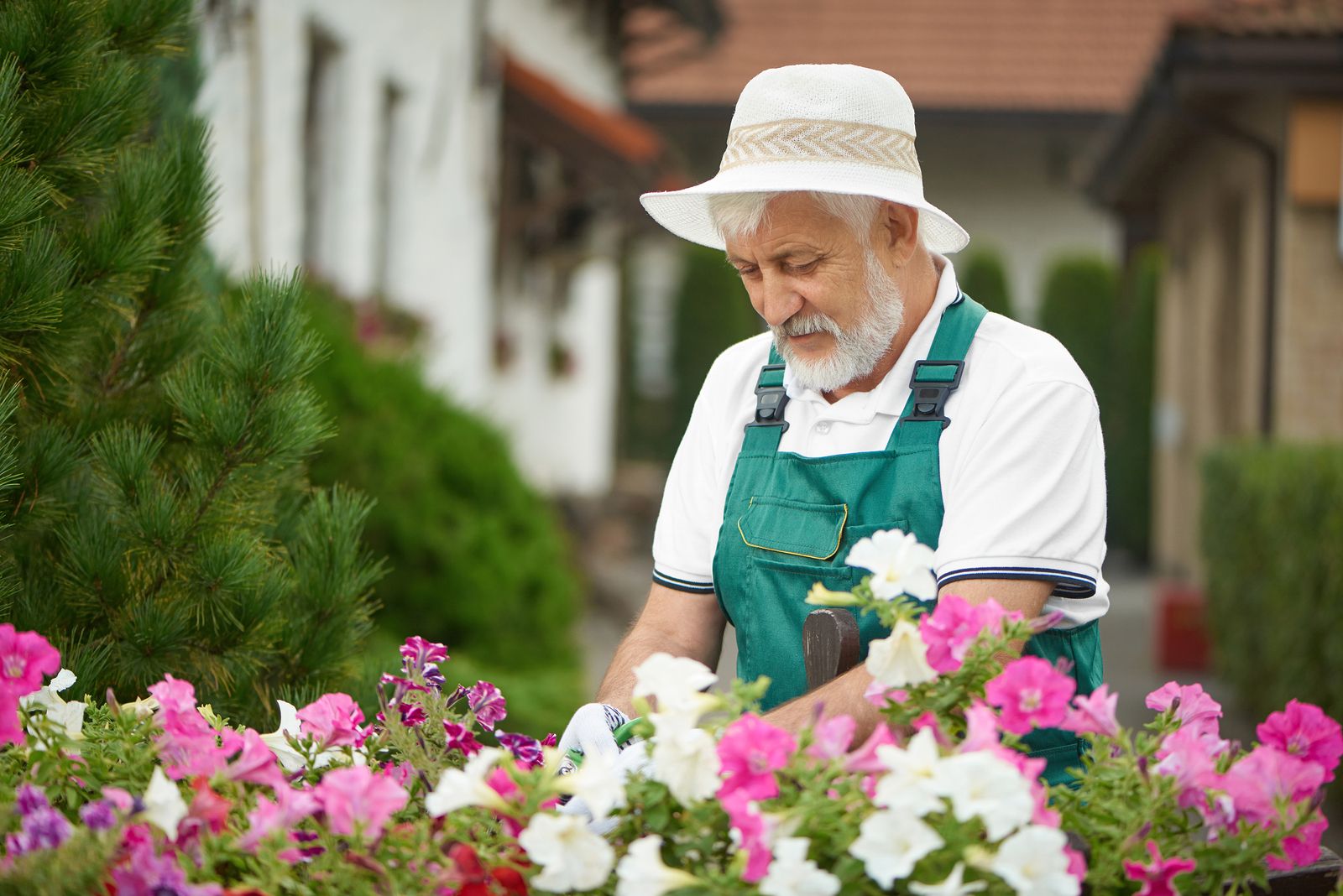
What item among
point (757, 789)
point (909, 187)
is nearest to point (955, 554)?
point (909, 187)

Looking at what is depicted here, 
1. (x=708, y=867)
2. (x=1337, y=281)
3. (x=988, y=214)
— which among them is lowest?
(x=708, y=867)

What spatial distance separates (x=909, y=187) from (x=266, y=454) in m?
0.97

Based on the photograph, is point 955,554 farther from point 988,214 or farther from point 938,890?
point 988,214

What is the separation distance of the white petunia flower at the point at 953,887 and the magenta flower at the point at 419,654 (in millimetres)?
731

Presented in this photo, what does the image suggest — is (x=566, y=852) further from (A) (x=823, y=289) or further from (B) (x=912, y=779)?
(A) (x=823, y=289)

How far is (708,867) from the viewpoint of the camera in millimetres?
1494

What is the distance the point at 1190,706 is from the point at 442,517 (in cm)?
484

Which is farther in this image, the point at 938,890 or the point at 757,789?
the point at 757,789

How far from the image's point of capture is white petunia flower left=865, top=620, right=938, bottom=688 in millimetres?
1594

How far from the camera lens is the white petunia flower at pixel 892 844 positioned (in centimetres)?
142

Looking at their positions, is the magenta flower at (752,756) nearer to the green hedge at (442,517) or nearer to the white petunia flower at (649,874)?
the white petunia flower at (649,874)

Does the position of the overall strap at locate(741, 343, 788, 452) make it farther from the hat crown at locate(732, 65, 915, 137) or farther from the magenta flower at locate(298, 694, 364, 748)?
the magenta flower at locate(298, 694, 364, 748)

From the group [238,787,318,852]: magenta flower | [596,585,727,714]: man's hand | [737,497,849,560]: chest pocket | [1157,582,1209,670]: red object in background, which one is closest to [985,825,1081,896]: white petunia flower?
[238,787,318,852]: magenta flower

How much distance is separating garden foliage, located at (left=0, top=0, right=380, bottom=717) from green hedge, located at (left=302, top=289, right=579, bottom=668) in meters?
3.32
